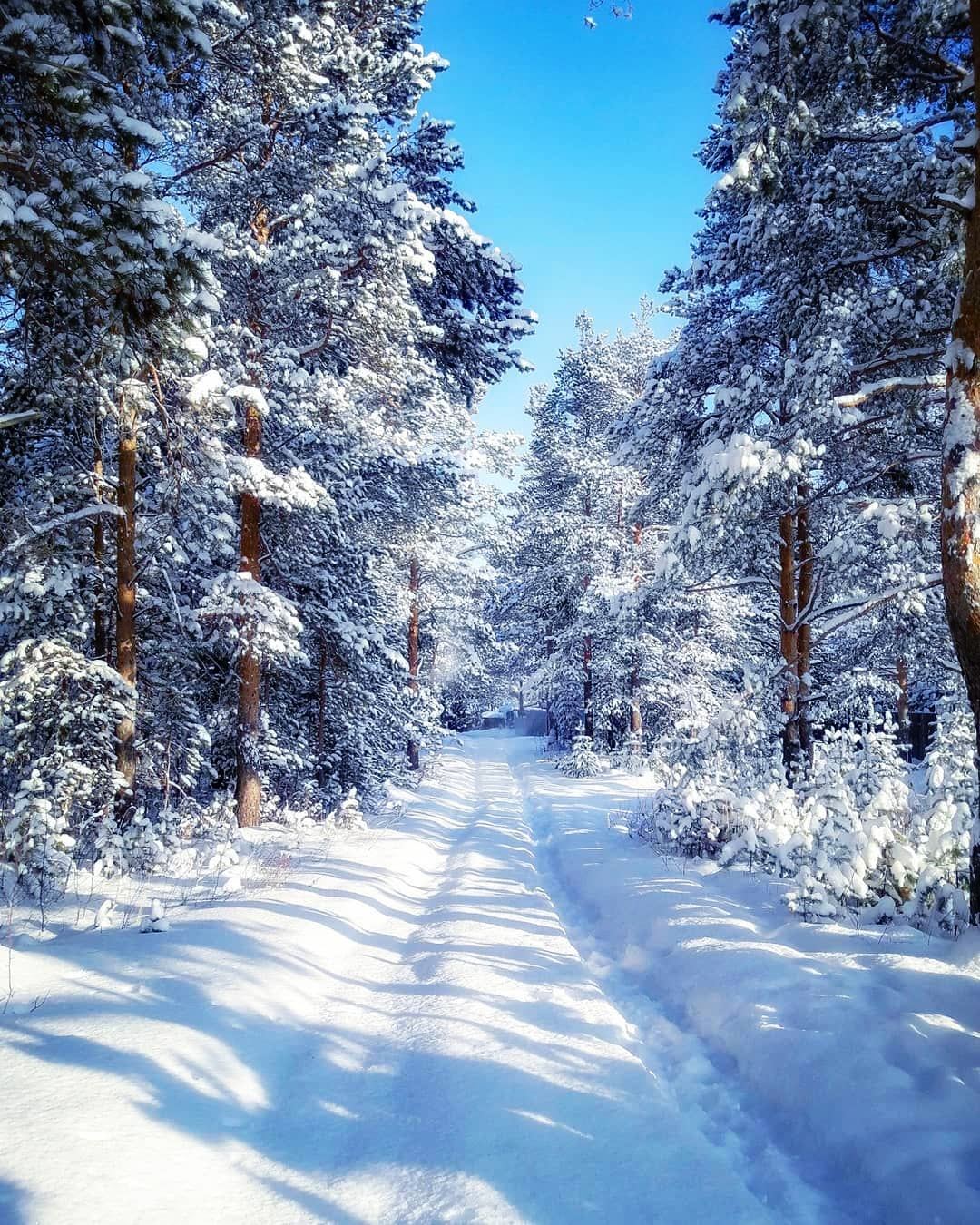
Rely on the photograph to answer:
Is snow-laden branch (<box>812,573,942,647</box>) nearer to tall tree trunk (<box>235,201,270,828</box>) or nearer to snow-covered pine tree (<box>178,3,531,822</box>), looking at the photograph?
snow-covered pine tree (<box>178,3,531,822</box>)

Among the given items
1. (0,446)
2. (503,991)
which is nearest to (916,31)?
(503,991)

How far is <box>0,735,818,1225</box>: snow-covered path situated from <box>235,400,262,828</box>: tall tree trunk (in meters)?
4.17

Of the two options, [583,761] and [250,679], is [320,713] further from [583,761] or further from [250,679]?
[583,761]

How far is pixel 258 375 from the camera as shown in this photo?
31.3 ft

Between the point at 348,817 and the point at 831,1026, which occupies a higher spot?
the point at 831,1026

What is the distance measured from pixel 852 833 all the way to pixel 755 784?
122 inches

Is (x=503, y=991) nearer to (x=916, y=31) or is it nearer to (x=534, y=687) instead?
(x=916, y=31)

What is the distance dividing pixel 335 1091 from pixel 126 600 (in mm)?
6403

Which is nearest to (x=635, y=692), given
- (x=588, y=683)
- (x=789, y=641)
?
(x=588, y=683)

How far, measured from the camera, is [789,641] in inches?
427

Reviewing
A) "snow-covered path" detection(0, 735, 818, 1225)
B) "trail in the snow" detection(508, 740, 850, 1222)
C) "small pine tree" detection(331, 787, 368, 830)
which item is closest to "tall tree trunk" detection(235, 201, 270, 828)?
"small pine tree" detection(331, 787, 368, 830)

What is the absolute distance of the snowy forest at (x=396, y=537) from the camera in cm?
371

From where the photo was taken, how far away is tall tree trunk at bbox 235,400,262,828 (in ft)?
33.6

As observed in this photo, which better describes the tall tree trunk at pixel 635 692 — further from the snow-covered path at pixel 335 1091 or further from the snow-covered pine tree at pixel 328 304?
the snow-covered path at pixel 335 1091
